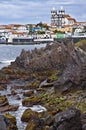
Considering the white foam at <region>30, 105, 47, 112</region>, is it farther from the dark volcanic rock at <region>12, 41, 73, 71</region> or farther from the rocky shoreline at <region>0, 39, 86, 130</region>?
the dark volcanic rock at <region>12, 41, 73, 71</region>

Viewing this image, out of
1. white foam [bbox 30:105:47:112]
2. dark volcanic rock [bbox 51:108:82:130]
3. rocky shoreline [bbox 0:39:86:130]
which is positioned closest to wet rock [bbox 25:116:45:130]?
rocky shoreline [bbox 0:39:86:130]

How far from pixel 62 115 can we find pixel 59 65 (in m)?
40.6

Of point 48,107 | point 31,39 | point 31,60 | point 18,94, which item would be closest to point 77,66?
point 18,94

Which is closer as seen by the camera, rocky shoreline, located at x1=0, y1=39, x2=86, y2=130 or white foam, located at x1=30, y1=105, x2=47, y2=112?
rocky shoreline, located at x1=0, y1=39, x2=86, y2=130

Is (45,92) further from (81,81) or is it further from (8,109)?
(8,109)

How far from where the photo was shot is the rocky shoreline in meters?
25.2

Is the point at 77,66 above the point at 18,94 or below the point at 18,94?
above

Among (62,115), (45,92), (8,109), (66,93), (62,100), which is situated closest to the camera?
(62,115)

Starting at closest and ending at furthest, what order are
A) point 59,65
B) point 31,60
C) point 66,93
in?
point 66,93 < point 59,65 < point 31,60

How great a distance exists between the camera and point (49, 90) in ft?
143

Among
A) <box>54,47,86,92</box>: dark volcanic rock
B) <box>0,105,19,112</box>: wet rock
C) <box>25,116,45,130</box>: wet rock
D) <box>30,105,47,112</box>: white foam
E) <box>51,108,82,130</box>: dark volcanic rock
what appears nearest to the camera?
<box>51,108,82,130</box>: dark volcanic rock

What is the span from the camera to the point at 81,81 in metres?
40.9

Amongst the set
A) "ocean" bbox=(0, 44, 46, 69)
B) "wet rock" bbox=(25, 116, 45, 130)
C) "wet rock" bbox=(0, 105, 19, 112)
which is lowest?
"ocean" bbox=(0, 44, 46, 69)

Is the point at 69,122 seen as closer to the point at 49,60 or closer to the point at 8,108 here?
the point at 8,108
